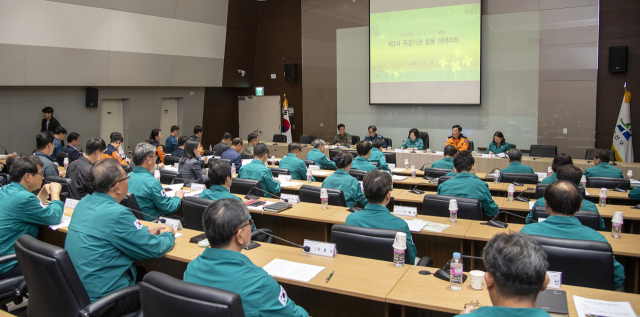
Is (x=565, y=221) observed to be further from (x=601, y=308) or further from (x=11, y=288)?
(x=11, y=288)

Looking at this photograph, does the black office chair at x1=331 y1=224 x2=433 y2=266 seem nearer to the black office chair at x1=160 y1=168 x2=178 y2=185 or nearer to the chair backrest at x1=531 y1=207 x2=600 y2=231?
the chair backrest at x1=531 y1=207 x2=600 y2=231

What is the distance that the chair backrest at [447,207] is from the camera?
4027mm

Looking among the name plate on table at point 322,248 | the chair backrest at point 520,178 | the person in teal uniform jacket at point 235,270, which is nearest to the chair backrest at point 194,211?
the name plate on table at point 322,248

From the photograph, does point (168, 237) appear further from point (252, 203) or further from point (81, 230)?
point (252, 203)

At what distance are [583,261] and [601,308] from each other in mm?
549

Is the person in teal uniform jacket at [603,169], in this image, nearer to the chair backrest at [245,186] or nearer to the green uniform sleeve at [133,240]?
the chair backrest at [245,186]

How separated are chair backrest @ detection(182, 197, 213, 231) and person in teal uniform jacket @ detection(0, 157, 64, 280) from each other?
3.20 feet

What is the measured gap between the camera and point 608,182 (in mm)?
5609

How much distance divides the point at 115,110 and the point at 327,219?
30.8 ft

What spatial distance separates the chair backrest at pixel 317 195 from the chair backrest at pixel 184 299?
2.96 meters

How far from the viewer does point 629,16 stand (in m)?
8.73

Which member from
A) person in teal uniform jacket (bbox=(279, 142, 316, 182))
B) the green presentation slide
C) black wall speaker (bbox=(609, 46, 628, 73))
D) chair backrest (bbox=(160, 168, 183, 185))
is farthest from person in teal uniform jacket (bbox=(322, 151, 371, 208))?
black wall speaker (bbox=(609, 46, 628, 73))

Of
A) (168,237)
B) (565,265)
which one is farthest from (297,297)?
(565,265)

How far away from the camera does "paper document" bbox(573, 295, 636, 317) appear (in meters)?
2.05
